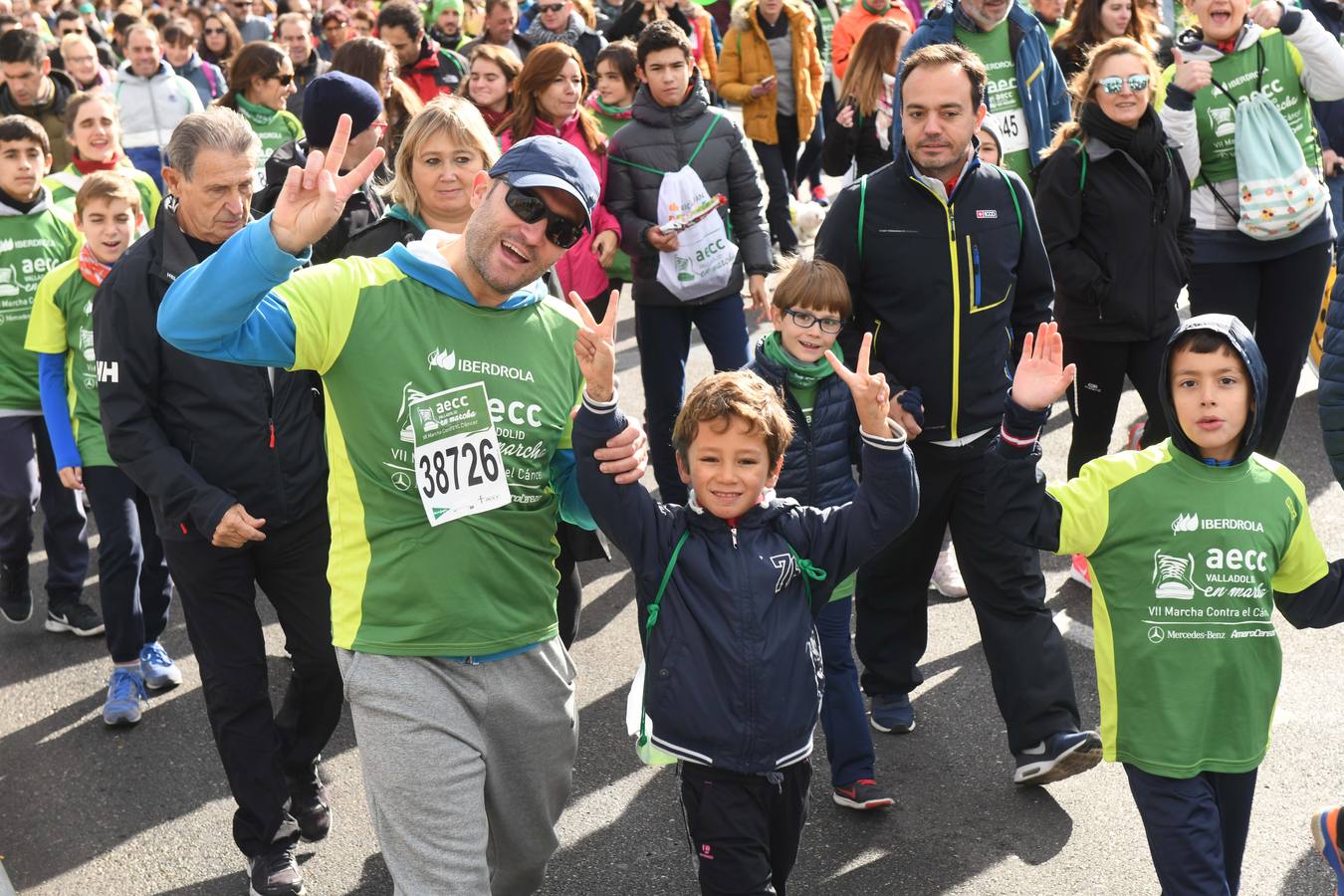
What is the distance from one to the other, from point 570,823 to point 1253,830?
2.02 meters

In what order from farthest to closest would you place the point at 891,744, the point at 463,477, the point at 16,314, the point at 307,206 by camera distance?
the point at 16,314
the point at 891,744
the point at 463,477
the point at 307,206

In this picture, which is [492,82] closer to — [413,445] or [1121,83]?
[1121,83]

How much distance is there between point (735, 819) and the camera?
3.84m

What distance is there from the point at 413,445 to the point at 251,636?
141 centimetres

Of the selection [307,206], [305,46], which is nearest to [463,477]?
[307,206]

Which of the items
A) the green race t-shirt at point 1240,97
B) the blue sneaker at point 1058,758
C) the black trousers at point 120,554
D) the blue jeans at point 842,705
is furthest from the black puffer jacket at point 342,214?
the green race t-shirt at point 1240,97

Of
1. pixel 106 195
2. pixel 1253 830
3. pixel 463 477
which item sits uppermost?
pixel 106 195

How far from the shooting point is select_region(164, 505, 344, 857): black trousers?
4.64 m

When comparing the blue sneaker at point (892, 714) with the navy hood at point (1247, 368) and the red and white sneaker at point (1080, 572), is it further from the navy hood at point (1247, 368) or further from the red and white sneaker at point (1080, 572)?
the navy hood at point (1247, 368)

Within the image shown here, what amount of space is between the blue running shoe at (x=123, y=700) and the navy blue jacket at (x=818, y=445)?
2681 mm

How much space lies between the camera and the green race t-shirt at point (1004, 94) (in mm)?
7160

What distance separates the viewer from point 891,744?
17.6 feet

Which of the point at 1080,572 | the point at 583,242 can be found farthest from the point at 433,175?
the point at 1080,572

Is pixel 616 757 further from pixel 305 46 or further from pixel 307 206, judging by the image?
pixel 305 46
